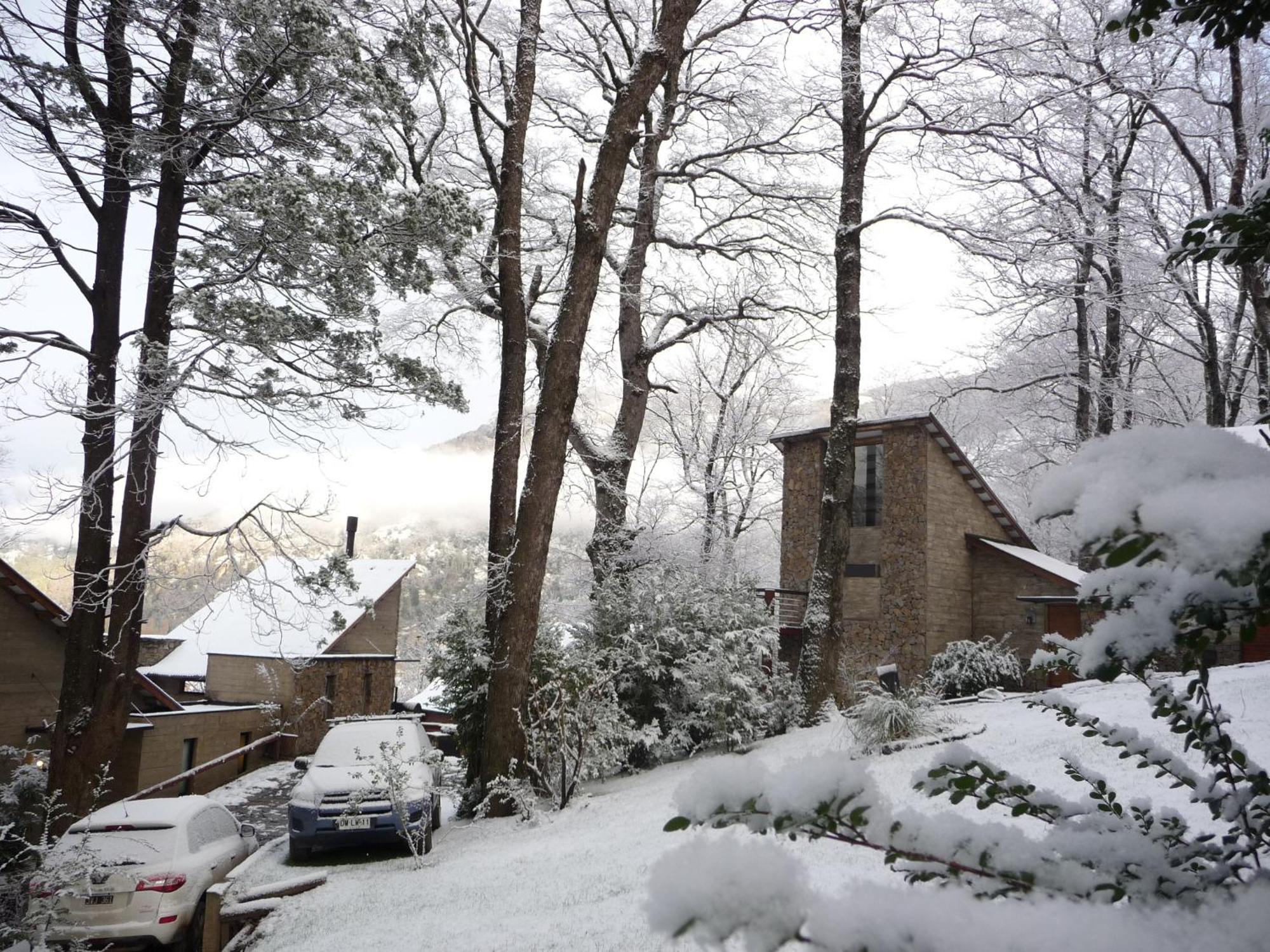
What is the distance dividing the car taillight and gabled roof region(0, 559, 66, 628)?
10.5 meters

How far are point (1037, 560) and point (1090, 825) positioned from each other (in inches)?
864

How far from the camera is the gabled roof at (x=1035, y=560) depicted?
20.0 metres

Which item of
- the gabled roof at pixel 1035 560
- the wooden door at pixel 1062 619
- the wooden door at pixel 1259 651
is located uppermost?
the gabled roof at pixel 1035 560

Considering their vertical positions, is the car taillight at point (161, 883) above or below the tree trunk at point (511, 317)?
below

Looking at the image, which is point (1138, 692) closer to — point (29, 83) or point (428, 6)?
point (428, 6)

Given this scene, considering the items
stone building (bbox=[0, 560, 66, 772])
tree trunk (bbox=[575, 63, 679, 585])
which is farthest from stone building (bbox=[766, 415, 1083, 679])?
stone building (bbox=[0, 560, 66, 772])

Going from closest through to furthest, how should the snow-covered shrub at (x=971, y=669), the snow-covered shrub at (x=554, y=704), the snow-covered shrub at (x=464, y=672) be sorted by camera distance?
the snow-covered shrub at (x=554, y=704), the snow-covered shrub at (x=464, y=672), the snow-covered shrub at (x=971, y=669)

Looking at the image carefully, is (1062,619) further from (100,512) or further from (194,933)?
(100,512)

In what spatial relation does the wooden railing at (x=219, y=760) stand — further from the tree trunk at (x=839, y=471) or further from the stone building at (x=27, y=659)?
the tree trunk at (x=839, y=471)

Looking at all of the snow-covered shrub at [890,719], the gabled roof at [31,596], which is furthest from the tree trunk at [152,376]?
the snow-covered shrub at [890,719]

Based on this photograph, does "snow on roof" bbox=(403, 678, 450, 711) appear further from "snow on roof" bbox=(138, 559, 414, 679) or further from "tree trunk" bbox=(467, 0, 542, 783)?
"tree trunk" bbox=(467, 0, 542, 783)

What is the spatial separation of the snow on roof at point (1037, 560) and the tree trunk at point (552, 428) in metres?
14.8

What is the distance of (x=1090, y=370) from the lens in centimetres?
2381

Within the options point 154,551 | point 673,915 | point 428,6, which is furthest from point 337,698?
point 673,915
